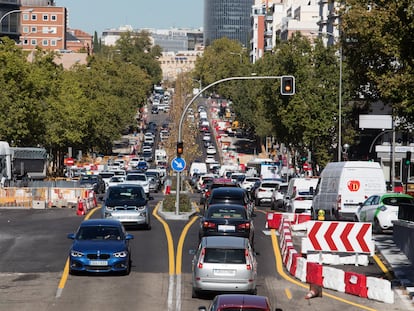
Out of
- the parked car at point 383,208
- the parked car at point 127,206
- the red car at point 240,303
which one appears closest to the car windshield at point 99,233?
the parked car at point 127,206

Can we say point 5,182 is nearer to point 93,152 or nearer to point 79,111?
point 79,111

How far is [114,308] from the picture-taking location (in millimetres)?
24500

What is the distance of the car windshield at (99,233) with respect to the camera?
2933 centimetres

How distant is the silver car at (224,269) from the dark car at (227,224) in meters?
7.92

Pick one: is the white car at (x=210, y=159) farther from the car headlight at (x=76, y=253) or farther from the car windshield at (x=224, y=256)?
the car windshield at (x=224, y=256)

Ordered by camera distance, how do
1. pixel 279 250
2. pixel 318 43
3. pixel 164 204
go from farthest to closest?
pixel 318 43 → pixel 164 204 → pixel 279 250

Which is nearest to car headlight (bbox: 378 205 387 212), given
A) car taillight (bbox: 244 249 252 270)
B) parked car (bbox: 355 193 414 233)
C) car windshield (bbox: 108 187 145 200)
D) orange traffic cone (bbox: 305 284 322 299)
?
parked car (bbox: 355 193 414 233)

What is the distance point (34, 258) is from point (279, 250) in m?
7.80

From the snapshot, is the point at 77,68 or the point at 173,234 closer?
the point at 173,234

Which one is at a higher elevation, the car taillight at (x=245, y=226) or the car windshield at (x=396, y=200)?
the car windshield at (x=396, y=200)

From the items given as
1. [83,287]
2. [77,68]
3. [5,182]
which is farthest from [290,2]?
[83,287]

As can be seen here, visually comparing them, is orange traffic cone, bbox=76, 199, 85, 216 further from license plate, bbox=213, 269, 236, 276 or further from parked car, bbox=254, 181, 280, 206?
license plate, bbox=213, 269, 236, 276

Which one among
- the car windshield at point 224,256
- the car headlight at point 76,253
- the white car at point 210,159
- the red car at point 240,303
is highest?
the white car at point 210,159

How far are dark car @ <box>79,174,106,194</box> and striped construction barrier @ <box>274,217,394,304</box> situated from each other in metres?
40.7
